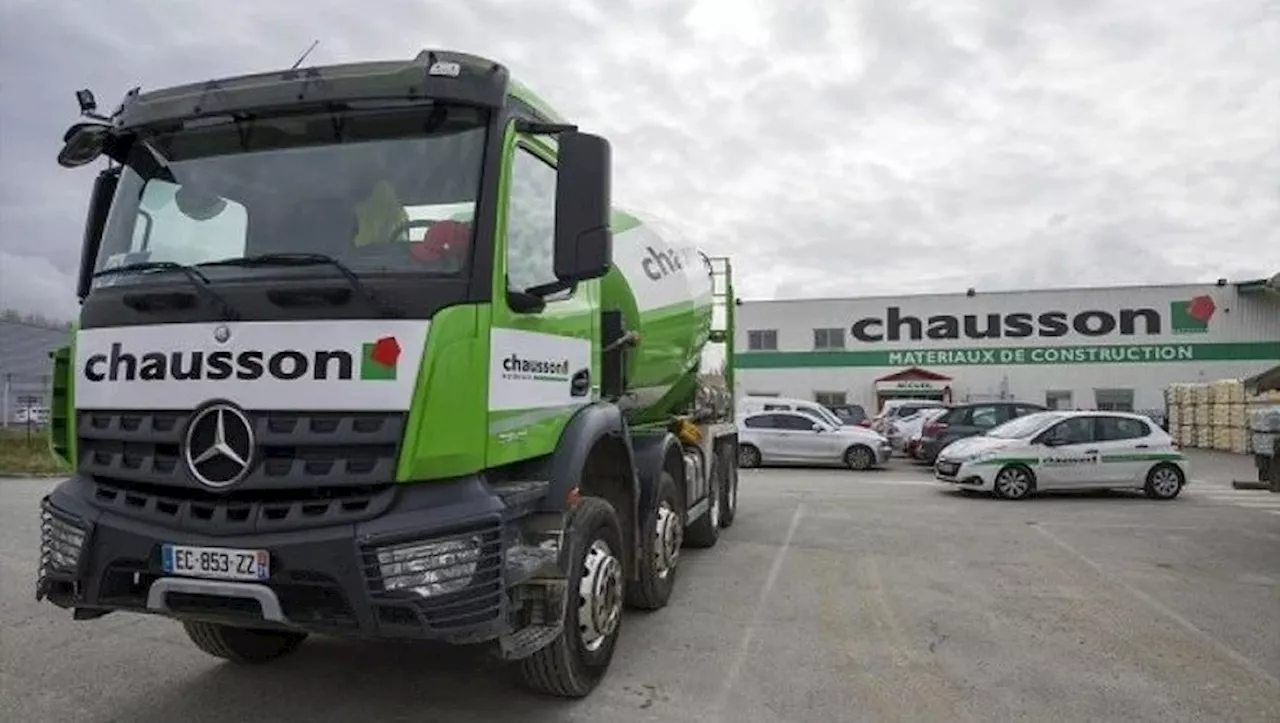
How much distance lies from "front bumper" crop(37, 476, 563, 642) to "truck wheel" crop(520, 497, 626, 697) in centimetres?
63

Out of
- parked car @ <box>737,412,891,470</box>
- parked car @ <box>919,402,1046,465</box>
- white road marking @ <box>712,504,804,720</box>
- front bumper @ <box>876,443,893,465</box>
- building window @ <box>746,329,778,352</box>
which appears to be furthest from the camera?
building window @ <box>746,329,778,352</box>

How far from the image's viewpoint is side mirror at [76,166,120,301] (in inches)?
181

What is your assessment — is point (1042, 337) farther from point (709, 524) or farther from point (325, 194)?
point (325, 194)

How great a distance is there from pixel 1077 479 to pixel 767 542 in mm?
7617

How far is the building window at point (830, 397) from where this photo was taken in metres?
48.1

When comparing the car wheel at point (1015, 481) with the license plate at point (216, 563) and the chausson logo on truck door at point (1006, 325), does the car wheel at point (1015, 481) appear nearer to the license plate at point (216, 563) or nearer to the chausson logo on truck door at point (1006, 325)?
the license plate at point (216, 563)

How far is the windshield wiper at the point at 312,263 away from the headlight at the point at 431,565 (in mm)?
930

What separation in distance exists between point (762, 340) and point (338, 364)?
46661 millimetres

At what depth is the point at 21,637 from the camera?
597cm

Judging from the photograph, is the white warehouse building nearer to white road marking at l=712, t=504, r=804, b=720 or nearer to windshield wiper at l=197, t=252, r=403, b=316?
white road marking at l=712, t=504, r=804, b=720

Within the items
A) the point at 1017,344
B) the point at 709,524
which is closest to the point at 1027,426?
the point at 709,524

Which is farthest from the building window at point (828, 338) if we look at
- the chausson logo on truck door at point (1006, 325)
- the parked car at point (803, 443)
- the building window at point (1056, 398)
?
the parked car at point (803, 443)

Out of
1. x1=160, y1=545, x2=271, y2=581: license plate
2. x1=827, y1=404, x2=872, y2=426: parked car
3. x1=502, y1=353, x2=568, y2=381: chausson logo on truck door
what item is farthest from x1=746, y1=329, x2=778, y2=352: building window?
x1=160, y1=545, x2=271, y2=581: license plate

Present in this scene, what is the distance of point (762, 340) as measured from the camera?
49719 millimetres
